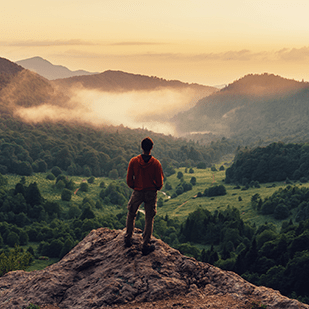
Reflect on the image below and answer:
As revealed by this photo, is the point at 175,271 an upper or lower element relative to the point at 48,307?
upper

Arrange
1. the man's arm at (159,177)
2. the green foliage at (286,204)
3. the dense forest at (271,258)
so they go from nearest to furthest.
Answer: the man's arm at (159,177) → the dense forest at (271,258) → the green foliage at (286,204)

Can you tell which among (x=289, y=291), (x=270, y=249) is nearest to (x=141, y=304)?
(x=289, y=291)

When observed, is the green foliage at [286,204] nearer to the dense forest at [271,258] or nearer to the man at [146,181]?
the dense forest at [271,258]

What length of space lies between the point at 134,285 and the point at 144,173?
5217 mm

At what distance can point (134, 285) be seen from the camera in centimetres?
1719

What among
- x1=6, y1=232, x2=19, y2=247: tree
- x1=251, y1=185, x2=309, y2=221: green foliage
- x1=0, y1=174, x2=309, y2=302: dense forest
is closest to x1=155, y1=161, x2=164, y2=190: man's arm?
x1=0, y1=174, x2=309, y2=302: dense forest

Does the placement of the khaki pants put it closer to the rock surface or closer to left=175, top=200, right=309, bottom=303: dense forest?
the rock surface

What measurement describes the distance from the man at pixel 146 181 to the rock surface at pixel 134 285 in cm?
120

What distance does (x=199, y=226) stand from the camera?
484 feet

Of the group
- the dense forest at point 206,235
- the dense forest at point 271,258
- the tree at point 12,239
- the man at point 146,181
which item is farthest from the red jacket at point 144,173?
the tree at point 12,239

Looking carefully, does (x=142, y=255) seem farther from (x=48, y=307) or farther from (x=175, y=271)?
(x=48, y=307)

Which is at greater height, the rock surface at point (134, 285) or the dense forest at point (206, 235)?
the rock surface at point (134, 285)

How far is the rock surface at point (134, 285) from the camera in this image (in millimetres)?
16594

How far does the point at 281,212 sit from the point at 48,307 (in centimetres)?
15237
